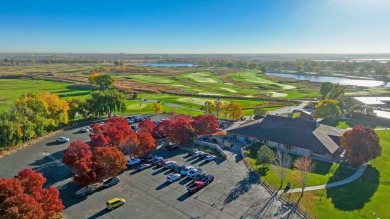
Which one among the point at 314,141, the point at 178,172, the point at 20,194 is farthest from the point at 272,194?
the point at 20,194

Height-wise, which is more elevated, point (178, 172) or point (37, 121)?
point (37, 121)

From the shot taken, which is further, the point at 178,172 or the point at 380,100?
the point at 380,100

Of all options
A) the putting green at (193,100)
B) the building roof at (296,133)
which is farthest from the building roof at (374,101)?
the putting green at (193,100)

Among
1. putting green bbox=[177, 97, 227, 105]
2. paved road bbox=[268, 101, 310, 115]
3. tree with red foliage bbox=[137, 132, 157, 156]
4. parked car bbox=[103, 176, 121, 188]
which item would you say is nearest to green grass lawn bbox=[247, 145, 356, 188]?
tree with red foliage bbox=[137, 132, 157, 156]

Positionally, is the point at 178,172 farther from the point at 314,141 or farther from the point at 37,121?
the point at 37,121

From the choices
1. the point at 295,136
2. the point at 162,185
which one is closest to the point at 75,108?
the point at 162,185

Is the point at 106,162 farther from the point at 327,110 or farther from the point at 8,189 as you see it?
the point at 327,110

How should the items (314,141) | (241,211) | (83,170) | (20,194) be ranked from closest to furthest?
(20,194)
(241,211)
(83,170)
(314,141)

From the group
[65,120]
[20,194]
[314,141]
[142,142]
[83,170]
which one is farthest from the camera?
[65,120]
